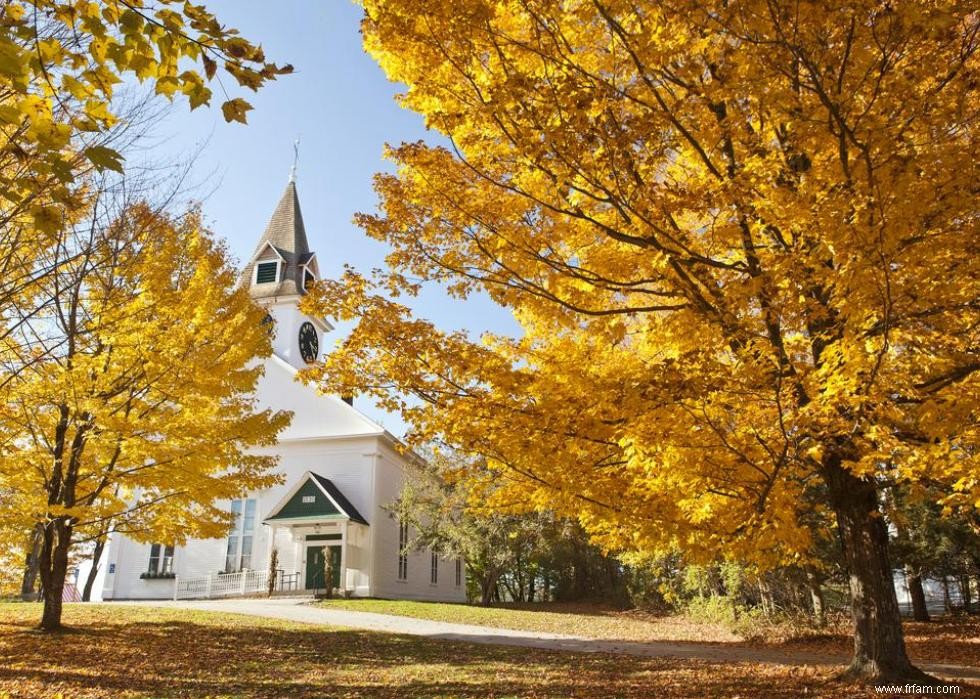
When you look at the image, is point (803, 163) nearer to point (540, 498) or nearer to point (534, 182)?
point (534, 182)

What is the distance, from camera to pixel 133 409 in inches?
445

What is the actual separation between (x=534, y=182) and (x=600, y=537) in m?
3.76

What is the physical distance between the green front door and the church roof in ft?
40.6

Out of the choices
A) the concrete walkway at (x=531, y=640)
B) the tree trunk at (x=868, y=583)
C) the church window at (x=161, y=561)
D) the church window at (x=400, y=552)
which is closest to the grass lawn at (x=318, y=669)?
the tree trunk at (x=868, y=583)

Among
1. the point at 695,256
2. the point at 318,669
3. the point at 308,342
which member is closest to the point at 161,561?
the point at 308,342

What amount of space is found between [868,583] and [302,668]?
22.9 ft

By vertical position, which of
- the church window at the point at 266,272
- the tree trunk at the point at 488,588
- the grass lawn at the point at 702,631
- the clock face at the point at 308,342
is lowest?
the grass lawn at the point at 702,631

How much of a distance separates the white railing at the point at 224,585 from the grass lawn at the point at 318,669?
35.3 feet

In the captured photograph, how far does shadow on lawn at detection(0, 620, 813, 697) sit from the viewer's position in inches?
299

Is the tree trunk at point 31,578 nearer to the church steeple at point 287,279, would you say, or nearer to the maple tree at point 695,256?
the church steeple at point 287,279

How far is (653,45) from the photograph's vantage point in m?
4.91

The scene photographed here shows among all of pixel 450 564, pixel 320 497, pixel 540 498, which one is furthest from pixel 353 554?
pixel 540 498

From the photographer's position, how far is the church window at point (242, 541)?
24.8 metres

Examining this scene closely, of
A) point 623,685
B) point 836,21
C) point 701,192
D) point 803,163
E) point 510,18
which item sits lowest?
point 623,685
